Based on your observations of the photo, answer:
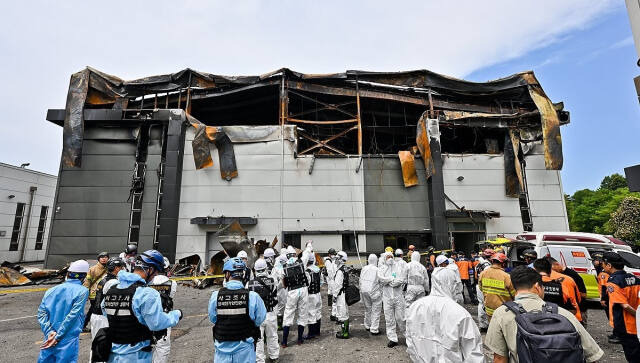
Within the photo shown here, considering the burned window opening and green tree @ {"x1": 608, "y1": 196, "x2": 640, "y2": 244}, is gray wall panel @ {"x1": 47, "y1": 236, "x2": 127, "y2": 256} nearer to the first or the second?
the burned window opening

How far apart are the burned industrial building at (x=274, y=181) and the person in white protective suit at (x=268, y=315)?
10.1 m

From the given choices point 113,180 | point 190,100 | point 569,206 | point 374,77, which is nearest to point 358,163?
point 374,77

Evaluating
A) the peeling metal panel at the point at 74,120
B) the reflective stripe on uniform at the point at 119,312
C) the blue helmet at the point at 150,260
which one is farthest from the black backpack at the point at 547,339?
the peeling metal panel at the point at 74,120

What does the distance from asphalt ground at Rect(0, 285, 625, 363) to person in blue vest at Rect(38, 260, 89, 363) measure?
226 centimetres

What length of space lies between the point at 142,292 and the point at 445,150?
22.6 metres

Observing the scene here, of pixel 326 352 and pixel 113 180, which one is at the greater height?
pixel 113 180

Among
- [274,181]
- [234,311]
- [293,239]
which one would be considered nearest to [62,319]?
[234,311]

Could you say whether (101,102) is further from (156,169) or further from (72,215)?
(72,215)

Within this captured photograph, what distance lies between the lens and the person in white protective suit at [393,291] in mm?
6816

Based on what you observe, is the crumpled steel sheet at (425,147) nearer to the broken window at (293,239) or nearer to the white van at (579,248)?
the white van at (579,248)

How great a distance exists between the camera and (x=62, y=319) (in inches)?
153

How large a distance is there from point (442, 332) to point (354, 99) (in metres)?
17.6

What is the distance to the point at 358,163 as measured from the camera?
55.6 feet

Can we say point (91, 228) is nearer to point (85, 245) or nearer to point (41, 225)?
point (85, 245)
